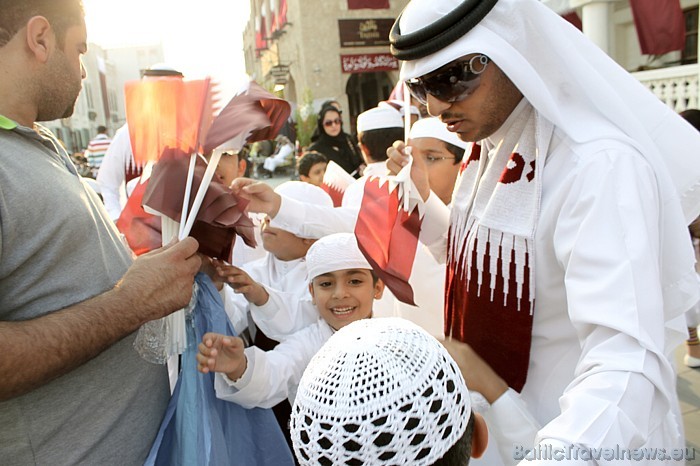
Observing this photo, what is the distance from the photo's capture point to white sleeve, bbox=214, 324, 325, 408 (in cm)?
189

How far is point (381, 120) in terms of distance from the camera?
420 centimetres

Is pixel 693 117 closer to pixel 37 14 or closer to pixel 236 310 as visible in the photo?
pixel 236 310

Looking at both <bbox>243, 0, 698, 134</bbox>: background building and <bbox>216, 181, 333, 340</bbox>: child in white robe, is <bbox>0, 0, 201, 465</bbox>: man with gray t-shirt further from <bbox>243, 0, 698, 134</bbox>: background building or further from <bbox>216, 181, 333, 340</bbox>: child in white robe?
<bbox>243, 0, 698, 134</bbox>: background building

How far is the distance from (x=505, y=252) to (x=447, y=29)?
2.10 ft

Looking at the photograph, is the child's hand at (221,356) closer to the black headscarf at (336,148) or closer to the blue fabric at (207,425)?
the blue fabric at (207,425)

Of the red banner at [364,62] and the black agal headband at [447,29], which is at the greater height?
the red banner at [364,62]

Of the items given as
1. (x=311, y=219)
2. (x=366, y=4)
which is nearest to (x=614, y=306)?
(x=311, y=219)

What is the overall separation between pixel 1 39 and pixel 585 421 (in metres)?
1.68

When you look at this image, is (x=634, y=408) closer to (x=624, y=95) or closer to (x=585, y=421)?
(x=585, y=421)

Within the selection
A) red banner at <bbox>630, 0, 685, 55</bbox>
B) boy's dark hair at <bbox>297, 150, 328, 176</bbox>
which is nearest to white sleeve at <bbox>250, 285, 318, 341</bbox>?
boy's dark hair at <bbox>297, 150, 328, 176</bbox>

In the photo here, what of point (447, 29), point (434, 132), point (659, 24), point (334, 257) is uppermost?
point (659, 24)

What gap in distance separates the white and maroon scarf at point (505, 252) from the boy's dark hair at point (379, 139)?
2.35 meters

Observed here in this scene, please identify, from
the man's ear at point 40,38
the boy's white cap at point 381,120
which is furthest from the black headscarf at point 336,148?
the man's ear at point 40,38

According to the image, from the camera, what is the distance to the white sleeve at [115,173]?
444 centimetres
